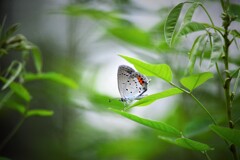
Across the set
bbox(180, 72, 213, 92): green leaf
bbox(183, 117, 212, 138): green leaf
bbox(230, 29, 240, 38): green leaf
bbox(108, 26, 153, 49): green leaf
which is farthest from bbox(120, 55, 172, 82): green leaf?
bbox(108, 26, 153, 49): green leaf

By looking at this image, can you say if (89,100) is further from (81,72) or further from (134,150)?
(81,72)

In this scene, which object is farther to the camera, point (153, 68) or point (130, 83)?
point (130, 83)

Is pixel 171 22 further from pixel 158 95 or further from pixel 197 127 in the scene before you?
pixel 197 127

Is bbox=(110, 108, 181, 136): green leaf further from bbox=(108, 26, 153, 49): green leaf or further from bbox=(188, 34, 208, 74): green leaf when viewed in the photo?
bbox=(108, 26, 153, 49): green leaf

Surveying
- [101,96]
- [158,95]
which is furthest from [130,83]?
[101,96]

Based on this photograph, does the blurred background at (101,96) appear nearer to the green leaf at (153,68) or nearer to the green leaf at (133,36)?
the green leaf at (133,36)

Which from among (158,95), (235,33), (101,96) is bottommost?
(101,96)

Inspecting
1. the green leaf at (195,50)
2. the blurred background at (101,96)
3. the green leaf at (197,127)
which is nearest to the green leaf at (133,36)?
the blurred background at (101,96)
